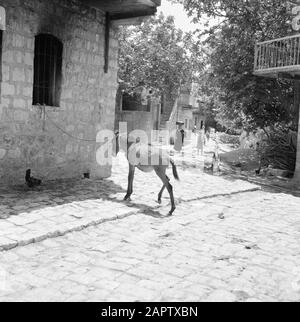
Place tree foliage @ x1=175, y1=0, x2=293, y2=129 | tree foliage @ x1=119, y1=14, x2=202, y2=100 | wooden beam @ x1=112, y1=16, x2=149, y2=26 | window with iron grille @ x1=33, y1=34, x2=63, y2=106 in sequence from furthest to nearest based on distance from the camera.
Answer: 1. tree foliage @ x1=119, y1=14, x2=202, y2=100
2. tree foliage @ x1=175, y1=0, x2=293, y2=129
3. wooden beam @ x1=112, y1=16, x2=149, y2=26
4. window with iron grille @ x1=33, y1=34, x2=63, y2=106

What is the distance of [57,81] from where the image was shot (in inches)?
358

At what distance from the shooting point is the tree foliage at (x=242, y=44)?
1547cm

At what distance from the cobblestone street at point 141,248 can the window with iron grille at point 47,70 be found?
2097mm

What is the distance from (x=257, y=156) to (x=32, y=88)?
43.0 ft

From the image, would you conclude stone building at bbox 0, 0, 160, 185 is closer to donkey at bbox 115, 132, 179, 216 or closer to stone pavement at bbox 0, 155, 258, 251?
stone pavement at bbox 0, 155, 258, 251

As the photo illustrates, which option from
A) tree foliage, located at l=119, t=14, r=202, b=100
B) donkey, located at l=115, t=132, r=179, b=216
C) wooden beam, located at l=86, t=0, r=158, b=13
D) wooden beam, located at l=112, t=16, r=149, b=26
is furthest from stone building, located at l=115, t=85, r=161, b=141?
donkey, located at l=115, t=132, r=179, b=216

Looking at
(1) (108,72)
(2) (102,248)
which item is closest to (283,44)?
(1) (108,72)

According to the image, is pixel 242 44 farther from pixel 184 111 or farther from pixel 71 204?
pixel 184 111

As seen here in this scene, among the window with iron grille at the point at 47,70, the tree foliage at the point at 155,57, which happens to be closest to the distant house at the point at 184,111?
the tree foliage at the point at 155,57

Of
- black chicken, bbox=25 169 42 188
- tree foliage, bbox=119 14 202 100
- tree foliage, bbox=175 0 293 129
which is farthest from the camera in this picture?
tree foliage, bbox=119 14 202 100

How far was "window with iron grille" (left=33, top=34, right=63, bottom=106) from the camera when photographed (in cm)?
871

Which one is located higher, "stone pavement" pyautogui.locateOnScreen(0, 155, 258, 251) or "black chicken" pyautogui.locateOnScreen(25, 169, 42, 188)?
"black chicken" pyautogui.locateOnScreen(25, 169, 42, 188)

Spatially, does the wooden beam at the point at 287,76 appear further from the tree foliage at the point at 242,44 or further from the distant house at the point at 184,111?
the distant house at the point at 184,111

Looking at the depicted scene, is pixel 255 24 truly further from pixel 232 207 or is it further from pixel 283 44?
pixel 232 207
